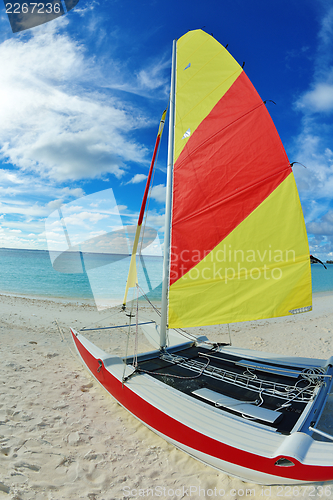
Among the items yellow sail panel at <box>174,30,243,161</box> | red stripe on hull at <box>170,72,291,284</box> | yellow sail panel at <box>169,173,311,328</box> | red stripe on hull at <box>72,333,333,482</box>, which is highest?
yellow sail panel at <box>174,30,243,161</box>

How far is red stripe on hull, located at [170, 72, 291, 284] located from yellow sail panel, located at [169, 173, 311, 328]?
5.4 inches

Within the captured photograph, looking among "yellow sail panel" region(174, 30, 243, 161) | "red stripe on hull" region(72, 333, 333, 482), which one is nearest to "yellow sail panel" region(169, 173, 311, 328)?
"red stripe on hull" region(72, 333, 333, 482)

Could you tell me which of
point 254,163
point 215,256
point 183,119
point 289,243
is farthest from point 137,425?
point 183,119

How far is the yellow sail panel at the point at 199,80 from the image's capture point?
12.0 ft

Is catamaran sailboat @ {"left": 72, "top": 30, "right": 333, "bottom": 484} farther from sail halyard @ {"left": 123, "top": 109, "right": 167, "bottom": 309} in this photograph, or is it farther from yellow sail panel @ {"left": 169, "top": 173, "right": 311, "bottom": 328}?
A: sail halyard @ {"left": 123, "top": 109, "right": 167, "bottom": 309}

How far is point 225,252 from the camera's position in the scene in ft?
11.1

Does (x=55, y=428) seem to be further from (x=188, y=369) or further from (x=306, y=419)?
(x=306, y=419)

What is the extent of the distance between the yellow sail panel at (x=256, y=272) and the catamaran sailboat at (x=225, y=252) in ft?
0.04

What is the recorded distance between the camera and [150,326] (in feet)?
18.1

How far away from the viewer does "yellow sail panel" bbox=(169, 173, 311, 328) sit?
321 centimetres

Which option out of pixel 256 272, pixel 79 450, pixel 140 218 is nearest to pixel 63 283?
pixel 140 218

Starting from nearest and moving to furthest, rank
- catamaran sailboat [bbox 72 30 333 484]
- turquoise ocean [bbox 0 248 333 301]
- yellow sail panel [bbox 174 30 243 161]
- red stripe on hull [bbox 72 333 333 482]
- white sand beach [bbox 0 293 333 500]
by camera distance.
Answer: red stripe on hull [bbox 72 333 333 482]
white sand beach [bbox 0 293 333 500]
catamaran sailboat [bbox 72 30 333 484]
yellow sail panel [bbox 174 30 243 161]
turquoise ocean [bbox 0 248 333 301]

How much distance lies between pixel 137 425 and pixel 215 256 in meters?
2.31

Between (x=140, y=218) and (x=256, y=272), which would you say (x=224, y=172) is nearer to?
(x=256, y=272)
